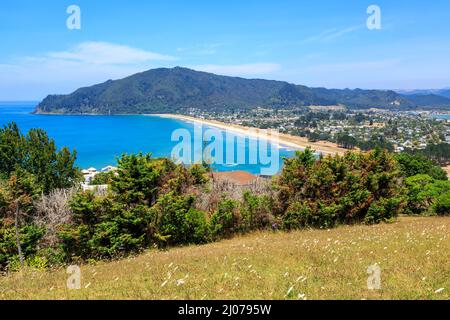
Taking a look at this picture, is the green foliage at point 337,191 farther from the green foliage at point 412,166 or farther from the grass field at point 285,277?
the green foliage at point 412,166

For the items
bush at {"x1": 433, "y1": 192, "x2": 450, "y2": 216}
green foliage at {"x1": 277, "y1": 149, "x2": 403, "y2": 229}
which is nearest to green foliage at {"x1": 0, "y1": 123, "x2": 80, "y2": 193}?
green foliage at {"x1": 277, "y1": 149, "x2": 403, "y2": 229}

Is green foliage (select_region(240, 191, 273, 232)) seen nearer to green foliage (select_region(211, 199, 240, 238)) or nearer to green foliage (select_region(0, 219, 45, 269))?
green foliage (select_region(211, 199, 240, 238))

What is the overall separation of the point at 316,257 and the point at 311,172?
A: 10.5m

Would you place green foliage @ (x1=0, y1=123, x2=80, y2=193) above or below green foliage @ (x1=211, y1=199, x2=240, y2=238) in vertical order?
Answer: above

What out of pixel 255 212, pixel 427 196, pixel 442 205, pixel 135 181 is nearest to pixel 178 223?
pixel 135 181

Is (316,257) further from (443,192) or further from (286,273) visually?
A: (443,192)

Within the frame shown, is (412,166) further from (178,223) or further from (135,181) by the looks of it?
(135,181)

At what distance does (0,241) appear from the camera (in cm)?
1489

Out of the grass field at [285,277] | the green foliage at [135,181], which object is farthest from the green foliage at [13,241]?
the grass field at [285,277]

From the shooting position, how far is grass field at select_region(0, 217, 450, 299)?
5.92 metres

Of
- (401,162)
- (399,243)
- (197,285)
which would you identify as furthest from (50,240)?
(401,162)

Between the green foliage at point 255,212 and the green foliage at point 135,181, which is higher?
the green foliage at point 135,181

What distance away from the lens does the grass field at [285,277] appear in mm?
5922

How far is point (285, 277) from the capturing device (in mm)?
6984
